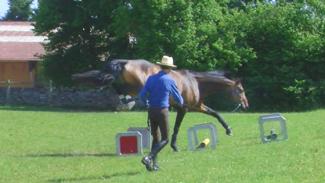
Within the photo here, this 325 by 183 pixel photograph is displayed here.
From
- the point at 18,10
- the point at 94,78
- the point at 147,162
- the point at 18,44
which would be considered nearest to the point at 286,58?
the point at 94,78

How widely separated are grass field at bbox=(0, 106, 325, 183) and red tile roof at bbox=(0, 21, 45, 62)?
3144cm

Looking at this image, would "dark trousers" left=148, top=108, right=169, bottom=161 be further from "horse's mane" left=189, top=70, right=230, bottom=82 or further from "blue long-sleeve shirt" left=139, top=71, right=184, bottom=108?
"horse's mane" left=189, top=70, right=230, bottom=82

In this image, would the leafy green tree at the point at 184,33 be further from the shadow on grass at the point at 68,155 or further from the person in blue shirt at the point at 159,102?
the person in blue shirt at the point at 159,102

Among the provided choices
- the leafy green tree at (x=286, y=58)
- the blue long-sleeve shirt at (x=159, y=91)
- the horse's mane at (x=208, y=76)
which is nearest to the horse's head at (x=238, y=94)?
the horse's mane at (x=208, y=76)

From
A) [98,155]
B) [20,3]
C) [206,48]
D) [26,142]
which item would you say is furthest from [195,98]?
[20,3]

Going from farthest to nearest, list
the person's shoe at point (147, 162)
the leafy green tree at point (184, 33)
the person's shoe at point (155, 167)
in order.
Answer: the leafy green tree at point (184, 33) < the person's shoe at point (155, 167) < the person's shoe at point (147, 162)

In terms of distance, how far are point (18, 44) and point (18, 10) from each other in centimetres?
3849

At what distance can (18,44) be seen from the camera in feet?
197

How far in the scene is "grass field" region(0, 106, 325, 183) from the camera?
38.3 feet

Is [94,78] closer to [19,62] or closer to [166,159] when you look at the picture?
[166,159]

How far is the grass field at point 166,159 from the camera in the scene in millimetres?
11672

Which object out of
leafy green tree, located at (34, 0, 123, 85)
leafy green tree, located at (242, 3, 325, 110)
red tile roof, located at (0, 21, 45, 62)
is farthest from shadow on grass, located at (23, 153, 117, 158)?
red tile roof, located at (0, 21, 45, 62)

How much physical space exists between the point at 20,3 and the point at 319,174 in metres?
88.2

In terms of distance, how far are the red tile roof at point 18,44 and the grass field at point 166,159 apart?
103 ft
